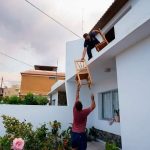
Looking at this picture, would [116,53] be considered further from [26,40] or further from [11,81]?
[11,81]

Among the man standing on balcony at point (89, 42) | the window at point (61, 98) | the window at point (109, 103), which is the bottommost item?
the window at point (109, 103)

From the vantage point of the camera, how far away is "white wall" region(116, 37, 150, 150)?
482 centimetres

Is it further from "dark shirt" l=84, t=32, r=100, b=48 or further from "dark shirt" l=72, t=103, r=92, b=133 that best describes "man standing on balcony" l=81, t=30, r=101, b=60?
"dark shirt" l=72, t=103, r=92, b=133

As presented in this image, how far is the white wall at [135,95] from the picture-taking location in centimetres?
482

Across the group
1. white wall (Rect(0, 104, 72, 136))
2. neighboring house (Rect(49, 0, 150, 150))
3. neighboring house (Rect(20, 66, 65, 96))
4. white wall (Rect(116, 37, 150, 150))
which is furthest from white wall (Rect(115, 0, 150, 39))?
neighboring house (Rect(20, 66, 65, 96))

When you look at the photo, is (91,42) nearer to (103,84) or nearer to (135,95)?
(103,84)

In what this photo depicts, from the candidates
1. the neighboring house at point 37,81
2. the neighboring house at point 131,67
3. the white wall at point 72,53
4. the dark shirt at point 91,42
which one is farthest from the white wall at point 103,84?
the neighboring house at point 37,81

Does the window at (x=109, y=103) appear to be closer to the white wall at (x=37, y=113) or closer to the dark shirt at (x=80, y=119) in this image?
the white wall at (x=37, y=113)

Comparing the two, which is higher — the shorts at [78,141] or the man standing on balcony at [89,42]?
the man standing on balcony at [89,42]

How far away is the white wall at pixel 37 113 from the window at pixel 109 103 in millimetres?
1866

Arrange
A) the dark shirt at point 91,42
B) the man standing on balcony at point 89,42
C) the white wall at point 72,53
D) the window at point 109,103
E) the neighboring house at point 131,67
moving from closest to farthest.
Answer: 1. the neighboring house at point 131,67
2. the man standing on balcony at point 89,42
3. the dark shirt at point 91,42
4. the window at point 109,103
5. the white wall at point 72,53

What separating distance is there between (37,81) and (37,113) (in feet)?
65.7

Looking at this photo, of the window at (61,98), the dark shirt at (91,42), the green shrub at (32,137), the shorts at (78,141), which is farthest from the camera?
the window at (61,98)

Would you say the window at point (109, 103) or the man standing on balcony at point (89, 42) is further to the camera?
the window at point (109, 103)
